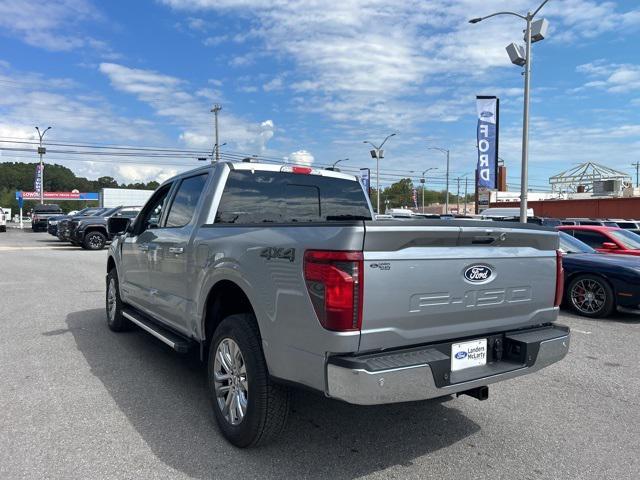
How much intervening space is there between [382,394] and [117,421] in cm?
224

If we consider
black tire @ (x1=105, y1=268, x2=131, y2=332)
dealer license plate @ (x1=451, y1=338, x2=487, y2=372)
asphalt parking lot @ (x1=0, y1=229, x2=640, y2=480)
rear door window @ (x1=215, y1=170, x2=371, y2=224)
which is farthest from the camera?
black tire @ (x1=105, y1=268, x2=131, y2=332)

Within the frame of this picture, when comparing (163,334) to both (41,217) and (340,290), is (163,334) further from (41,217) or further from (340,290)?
(41,217)

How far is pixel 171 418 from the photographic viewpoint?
3.90 metres

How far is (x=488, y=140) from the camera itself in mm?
20859

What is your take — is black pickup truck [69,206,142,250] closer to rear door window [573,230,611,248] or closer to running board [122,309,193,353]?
running board [122,309,193,353]

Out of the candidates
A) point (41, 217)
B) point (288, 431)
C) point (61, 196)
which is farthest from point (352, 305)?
point (61, 196)

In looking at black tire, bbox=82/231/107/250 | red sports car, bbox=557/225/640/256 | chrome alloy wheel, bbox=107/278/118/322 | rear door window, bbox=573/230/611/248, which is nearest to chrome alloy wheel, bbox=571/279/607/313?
red sports car, bbox=557/225/640/256

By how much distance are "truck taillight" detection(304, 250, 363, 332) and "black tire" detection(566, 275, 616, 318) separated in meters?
6.90

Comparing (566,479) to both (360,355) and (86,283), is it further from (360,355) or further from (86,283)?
(86,283)

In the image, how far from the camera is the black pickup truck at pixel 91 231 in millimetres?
20312

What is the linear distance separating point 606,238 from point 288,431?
9723 millimetres

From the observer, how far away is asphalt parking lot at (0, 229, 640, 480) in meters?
3.19

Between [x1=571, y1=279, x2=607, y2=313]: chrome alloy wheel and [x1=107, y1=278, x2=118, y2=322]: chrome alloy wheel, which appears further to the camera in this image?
[x1=571, y1=279, x2=607, y2=313]: chrome alloy wheel

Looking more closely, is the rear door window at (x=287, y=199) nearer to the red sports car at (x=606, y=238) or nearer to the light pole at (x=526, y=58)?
the red sports car at (x=606, y=238)
